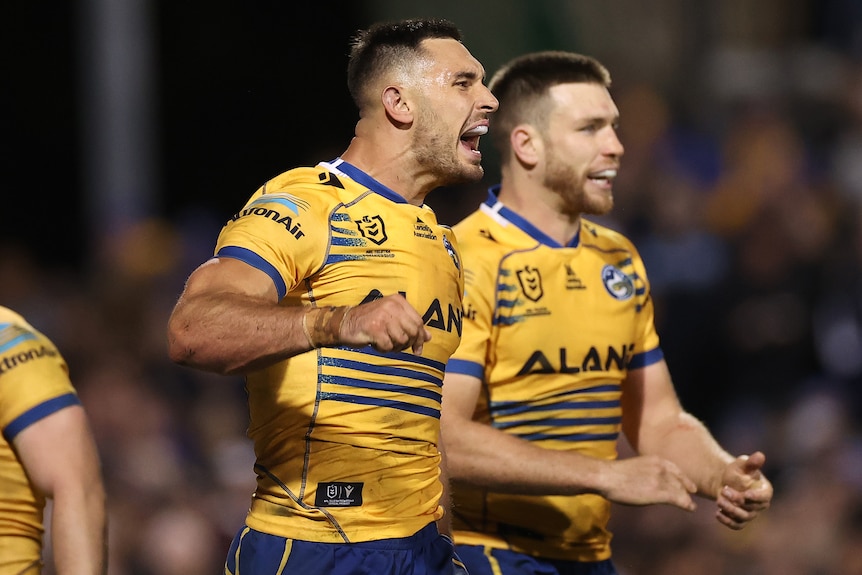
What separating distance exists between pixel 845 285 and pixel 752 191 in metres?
1.09

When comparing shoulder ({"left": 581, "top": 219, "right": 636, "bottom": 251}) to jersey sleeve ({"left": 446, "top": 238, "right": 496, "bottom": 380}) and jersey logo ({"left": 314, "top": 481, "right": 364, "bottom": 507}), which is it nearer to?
jersey sleeve ({"left": 446, "top": 238, "right": 496, "bottom": 380})

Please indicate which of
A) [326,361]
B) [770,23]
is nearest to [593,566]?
[326,361]

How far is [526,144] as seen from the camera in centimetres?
582

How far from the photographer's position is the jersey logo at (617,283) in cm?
566

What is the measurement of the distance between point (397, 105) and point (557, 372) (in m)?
1.37

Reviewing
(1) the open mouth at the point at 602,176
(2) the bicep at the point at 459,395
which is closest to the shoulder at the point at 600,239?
(1) the open mouth at the point at 602,176

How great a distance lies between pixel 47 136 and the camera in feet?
46.3

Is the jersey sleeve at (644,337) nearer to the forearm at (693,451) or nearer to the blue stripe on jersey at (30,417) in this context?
the forearm at (693,451)

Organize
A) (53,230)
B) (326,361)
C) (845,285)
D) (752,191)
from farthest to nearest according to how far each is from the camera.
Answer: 1. (53,230)
2. (752,191)
3. (845,285)
4. (326,361)

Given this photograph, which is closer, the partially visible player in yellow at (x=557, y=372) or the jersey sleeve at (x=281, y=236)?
the jersey sleeve at (x=281, y=236)

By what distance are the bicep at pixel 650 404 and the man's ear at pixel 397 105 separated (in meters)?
1.73

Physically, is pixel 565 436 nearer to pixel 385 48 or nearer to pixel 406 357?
pixel 406 357

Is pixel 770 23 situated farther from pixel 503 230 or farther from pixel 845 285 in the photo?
pixel 503 230

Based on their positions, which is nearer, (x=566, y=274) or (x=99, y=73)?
(x=566, y=274)
